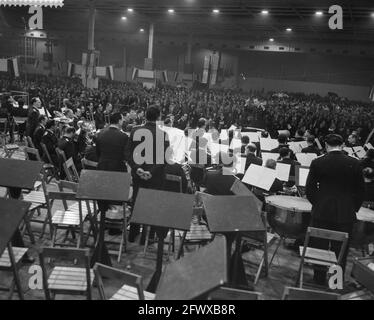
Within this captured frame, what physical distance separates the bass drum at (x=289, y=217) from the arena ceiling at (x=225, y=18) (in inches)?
523

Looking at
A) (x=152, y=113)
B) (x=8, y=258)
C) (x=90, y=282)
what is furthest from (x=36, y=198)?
(x=90, y=282)

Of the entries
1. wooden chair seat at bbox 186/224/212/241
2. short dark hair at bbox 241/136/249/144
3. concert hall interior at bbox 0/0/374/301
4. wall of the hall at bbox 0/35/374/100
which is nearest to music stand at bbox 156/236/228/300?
concert hall interior at bbox 0/0/374/301

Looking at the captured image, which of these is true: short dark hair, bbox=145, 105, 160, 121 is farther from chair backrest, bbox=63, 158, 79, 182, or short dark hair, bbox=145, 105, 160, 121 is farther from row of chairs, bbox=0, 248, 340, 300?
row of chairs, bbox=0, 248, 340, 300

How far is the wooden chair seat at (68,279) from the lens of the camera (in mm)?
3516

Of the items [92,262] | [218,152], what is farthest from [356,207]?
[218,152]

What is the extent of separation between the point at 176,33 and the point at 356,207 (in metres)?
30.8

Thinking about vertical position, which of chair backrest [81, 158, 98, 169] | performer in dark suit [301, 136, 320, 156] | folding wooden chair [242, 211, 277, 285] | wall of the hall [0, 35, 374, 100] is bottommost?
folding wooden chair [242, 211, 277, 285]

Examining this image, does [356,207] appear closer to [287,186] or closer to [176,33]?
[287,186]

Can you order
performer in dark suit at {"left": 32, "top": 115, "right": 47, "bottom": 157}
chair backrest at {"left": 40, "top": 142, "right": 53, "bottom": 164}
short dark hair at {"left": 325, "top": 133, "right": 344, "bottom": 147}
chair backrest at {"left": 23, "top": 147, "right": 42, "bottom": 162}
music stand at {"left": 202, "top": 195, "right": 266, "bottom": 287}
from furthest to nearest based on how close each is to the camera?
performer in dark suit at {"left": 32, "top": 115, "right": 47, "bottom": 157} < chair backrest at {"left": 40, "top": 142, "right": 53, "bottom": 164} < chair backrest at {"left": 23, "top": 147, "right": 42, "bottom": 162} < short dark hair at {"left": 325, "top": 133, "right": 344, "bottom": 147} < music stand at {"left": 202, "top": 195, "right": 266, "bottom": 287}

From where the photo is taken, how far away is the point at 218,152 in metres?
7.97

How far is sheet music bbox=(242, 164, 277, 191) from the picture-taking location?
5.68 metres

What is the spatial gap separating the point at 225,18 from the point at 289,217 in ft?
67.3

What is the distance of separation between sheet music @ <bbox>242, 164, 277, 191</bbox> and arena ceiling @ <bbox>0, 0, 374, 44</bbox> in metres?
12.8

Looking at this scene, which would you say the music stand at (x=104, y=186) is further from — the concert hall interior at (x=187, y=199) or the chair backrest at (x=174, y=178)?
the chair backrest at (x=174, y=178)
